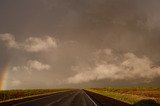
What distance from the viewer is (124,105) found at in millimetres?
22828

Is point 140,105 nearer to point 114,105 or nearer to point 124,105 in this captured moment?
point 124,105

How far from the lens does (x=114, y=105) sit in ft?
88.0

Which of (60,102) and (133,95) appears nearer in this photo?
(60,102)

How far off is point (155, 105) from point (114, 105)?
481 cm

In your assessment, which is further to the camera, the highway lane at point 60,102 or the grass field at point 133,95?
the grass field at point 133,95

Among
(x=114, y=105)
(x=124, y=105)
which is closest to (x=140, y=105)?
(x=124, y=105)

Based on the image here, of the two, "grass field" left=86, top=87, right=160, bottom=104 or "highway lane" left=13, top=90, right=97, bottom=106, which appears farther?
"grass field" left=86, top=87, right=160, bottom=104

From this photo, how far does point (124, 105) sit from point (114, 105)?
4.08 m

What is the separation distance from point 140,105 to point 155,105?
1.32 m

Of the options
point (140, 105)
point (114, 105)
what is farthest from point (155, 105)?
point (114, 105)

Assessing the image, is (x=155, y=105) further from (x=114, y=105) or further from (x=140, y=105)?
(x=114, y=105)

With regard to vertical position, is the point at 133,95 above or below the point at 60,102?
above

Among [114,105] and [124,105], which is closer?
[124,105]

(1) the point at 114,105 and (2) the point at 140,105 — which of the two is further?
(1) the point at 114,105
